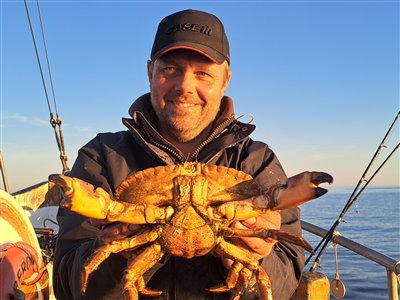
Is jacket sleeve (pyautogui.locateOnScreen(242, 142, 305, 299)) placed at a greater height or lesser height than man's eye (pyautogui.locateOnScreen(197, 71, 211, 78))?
lesser

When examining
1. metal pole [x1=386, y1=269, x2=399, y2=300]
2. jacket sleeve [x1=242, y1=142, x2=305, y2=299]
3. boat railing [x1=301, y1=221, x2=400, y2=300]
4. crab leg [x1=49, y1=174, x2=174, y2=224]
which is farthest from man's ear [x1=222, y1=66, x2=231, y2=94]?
metal pole [x1=386, y1=269, x2=399, y2=300]

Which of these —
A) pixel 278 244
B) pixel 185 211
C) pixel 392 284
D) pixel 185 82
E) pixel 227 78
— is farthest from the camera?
pixel 392 284

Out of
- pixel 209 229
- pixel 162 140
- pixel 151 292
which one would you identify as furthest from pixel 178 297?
pixel 162 140

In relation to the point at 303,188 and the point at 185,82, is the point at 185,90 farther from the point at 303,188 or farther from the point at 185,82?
the point at 303,188

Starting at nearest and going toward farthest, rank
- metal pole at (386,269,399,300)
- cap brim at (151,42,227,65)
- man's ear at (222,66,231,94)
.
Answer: cap brim at (151,42,227,65)
man's ear at (222,66,231,94)
metal pole at (386,269,399,300)

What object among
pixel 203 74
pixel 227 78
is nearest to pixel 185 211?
pixel 203 74

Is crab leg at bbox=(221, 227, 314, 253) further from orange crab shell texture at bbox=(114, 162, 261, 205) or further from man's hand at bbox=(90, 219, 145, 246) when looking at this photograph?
man's hand at bbox=(90, 219, 145, 246)

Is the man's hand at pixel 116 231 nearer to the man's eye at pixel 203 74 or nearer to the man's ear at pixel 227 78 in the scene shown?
the man's eye at pixel 203 74
